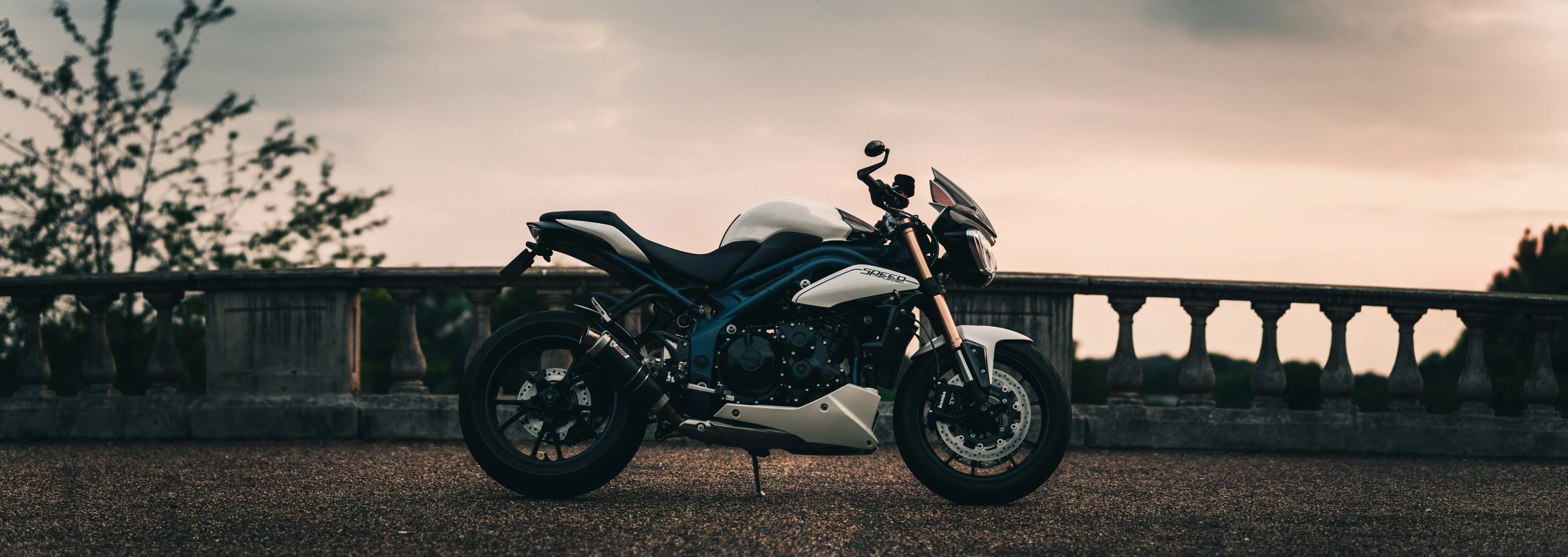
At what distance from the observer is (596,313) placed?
430 cm

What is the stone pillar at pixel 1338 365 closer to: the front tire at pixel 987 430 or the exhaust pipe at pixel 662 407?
the front tire at pixel 987 430

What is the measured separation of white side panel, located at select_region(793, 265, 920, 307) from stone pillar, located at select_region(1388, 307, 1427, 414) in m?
3.96

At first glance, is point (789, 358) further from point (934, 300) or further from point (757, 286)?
point (934, 300)

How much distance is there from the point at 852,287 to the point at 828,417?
47cm

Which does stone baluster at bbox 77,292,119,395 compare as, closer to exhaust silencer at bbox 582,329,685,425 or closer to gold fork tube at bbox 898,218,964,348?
exhaust silencer at bbox 582,329,685,425

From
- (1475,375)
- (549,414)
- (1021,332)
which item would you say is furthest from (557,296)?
(1475,375)

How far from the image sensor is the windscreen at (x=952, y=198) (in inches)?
165

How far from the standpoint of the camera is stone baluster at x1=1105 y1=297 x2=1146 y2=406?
21.3 ft

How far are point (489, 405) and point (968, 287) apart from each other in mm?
3012

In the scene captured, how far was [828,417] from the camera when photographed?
4082 mm

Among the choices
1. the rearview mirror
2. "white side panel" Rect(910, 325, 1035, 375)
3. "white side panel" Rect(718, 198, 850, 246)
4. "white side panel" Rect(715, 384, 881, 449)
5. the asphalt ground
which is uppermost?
the rearview mirror

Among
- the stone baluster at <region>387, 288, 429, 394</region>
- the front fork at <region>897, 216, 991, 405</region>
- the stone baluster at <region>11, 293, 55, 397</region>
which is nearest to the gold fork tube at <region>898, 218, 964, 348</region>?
the front fork at <region>897, 216, 991, 405</region>

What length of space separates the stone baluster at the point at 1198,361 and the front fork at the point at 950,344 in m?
2.87

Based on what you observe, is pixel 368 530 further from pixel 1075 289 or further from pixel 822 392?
pixel 1075 289
